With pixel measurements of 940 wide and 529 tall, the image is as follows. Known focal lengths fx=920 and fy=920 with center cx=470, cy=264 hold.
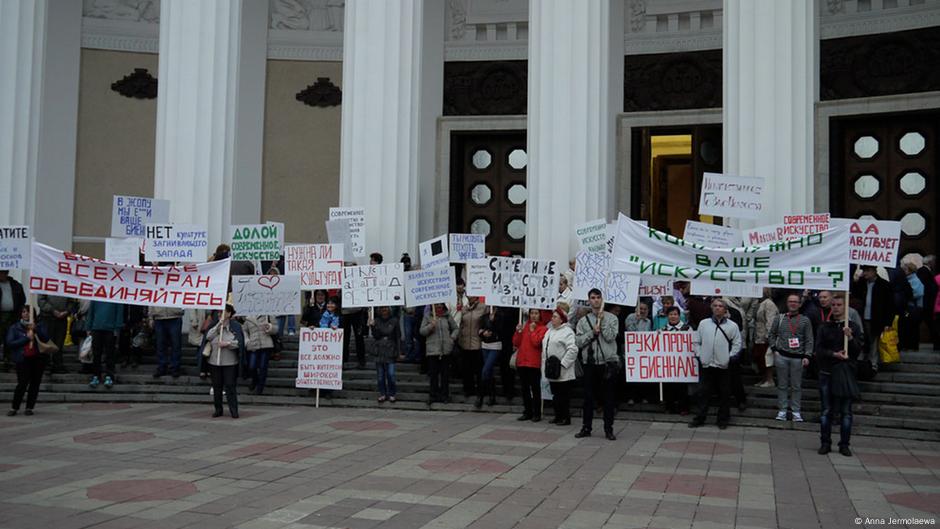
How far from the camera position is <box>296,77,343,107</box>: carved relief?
82.6 feet

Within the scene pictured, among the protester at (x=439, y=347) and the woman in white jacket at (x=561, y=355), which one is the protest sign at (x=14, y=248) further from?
the woman in white jacket at (x=561, y=355)

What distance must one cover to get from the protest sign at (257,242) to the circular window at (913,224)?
13983 mm

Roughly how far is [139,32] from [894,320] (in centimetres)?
2002

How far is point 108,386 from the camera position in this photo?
16.2m

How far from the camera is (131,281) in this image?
15.2 meters

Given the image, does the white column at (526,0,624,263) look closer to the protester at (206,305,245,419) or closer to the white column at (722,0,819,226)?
the white column at (722,0,819,226)

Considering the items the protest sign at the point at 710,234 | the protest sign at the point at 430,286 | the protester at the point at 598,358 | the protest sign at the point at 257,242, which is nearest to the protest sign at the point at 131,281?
the protest sign at the point at 257,242

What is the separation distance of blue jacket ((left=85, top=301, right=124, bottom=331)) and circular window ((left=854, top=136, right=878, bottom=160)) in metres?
16.7

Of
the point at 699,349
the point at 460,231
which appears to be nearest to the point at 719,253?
the point at 699,349

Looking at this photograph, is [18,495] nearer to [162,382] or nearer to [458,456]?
[458,456]

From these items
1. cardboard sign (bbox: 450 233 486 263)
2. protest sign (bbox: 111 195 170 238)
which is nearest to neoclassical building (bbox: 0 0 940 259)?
protest sign (bbox: 111 195 170 238)

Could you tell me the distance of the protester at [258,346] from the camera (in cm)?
1623

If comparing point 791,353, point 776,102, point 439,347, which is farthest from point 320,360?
point 776,102

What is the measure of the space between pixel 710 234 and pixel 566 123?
470cm
